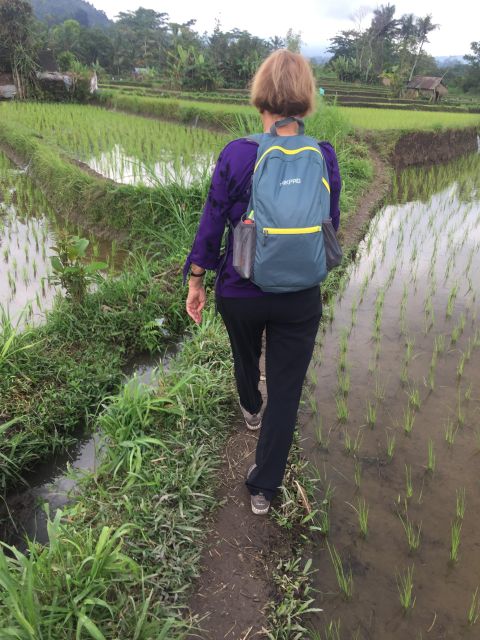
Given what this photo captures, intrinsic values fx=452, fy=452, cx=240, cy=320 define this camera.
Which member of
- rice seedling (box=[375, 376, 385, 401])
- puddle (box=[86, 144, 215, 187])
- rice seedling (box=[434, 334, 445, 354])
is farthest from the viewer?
puddle (box=[86, 144, 215, 187])

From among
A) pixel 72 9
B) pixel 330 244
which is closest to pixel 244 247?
pixel 330 244

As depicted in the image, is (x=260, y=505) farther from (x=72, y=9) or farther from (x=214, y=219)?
(x=72, y=9)

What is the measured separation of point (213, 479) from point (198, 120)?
34.3 ft

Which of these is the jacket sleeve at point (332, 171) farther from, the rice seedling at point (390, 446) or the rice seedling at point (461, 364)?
the rice seedling at point (461, 364)

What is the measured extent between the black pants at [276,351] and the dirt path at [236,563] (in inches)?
4.2

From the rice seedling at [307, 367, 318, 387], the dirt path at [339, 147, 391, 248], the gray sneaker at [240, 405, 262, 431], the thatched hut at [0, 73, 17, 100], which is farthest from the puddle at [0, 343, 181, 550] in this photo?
the thatched hut at [0, 73, 17, 100]

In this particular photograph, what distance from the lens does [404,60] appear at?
84.4 ft

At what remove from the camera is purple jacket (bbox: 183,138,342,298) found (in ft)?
4.19

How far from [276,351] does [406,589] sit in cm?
86

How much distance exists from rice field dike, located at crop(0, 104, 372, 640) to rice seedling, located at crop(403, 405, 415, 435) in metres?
0.85

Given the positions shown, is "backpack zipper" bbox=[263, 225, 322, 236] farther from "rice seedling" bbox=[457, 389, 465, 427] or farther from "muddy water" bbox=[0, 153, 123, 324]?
"muddy water" bbox=[0, 153, 123, 324]

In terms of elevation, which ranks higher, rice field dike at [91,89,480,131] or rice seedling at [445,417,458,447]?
rice field dike at [91,89,480,131]

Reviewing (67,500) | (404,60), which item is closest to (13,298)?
(67,500)

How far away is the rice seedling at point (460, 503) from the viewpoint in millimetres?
1725
